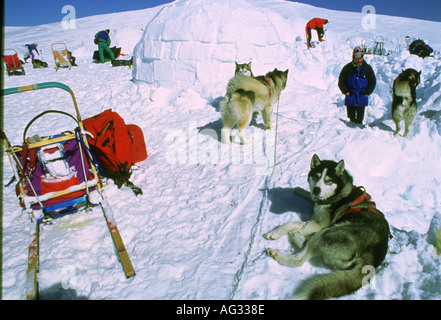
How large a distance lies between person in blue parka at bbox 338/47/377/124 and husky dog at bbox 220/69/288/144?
5.22ft

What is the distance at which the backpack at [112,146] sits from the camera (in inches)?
151

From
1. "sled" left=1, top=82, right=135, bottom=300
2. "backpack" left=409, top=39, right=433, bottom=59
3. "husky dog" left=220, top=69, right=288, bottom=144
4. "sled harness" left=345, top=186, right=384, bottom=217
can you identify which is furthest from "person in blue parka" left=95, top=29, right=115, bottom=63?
"backpack" left=409, top=39, right=433, bottom=59

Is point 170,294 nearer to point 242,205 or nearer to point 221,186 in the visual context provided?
point 242,205

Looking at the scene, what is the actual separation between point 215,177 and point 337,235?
218 cm

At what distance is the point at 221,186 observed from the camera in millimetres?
3771

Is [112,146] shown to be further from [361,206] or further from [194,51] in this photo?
[194,51]

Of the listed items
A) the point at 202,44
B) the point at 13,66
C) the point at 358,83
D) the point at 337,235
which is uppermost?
the point at 13,66

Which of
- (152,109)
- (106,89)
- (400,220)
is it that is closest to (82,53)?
(106,89)

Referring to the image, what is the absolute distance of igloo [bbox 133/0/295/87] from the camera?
793 cm

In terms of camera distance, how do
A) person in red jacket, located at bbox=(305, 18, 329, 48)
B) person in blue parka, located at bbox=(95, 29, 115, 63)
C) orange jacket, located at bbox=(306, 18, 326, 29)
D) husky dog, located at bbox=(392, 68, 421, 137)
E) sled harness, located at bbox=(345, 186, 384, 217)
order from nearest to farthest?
1. sled harness, located at bbox=(345, 186, 384, 217)
2. husky dog, located at bbox=(392, 68, 421, 137)
3. person in red jacket, located at bbox=(305, 18, 329, 48)
4. orange jacket, located at bbox=(306, 18, 326, 29)
5. person in blue parka, located at bbox=(95, 29, 115, 63)

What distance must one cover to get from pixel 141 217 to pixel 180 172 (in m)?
1.20

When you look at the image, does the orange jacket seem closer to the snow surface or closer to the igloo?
the snow surface

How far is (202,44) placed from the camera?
312 inches

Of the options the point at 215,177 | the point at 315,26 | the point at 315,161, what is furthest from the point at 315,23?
the point at 315,161
